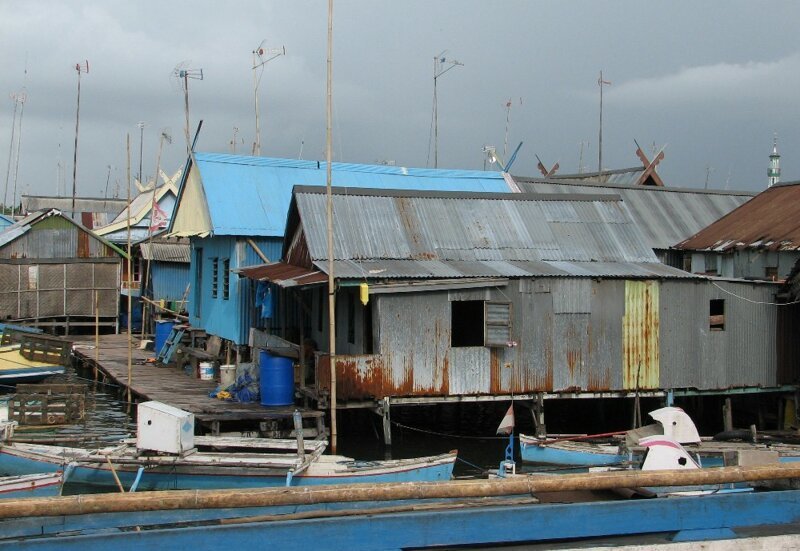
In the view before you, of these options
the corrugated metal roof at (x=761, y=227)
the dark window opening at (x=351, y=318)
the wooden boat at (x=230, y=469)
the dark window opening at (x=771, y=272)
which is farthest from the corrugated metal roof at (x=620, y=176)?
the wooden boat at (x=230, y=469)

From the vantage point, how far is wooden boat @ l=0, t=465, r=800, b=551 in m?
6.18

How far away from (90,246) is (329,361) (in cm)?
2288

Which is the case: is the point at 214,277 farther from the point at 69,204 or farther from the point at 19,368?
the point at 69,204

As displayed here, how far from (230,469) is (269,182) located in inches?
546

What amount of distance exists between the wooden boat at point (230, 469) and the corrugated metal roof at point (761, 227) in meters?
13.7

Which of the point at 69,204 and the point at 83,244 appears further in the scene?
the point at 69,204

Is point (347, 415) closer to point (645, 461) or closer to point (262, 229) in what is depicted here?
point (262, 229)

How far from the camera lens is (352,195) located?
21562mm

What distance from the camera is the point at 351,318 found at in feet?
66.9

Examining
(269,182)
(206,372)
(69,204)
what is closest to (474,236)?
(269,182)

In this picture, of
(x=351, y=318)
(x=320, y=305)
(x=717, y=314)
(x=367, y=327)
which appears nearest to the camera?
(x=367, y=327)

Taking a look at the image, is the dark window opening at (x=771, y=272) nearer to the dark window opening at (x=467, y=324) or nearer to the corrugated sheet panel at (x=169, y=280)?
the dark window opening at (x=467, y=324)

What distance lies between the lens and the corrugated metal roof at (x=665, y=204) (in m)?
30.7

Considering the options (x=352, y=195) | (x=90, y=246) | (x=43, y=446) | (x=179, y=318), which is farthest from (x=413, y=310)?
(x=90, y=246)
